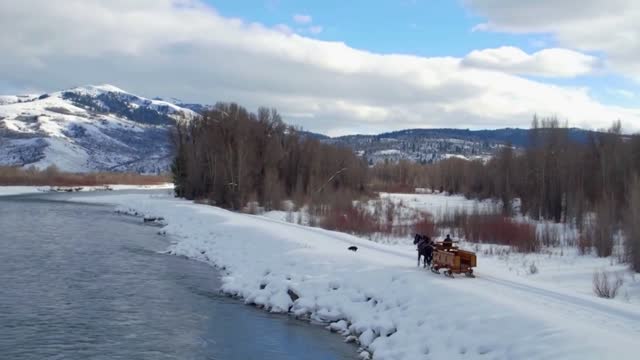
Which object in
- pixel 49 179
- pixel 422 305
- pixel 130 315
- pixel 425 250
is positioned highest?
pixel 49 179

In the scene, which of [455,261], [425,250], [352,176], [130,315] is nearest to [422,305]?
[455,261]

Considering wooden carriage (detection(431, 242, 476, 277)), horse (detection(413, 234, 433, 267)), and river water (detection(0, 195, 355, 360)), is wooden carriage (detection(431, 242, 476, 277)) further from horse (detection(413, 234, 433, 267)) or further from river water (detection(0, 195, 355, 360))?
river water (detection(0, 195, 355, 360))

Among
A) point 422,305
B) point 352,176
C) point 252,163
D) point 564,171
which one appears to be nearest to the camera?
point 422,305

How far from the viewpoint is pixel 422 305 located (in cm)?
1655

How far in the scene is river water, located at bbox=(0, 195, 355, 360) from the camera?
15.1 metres

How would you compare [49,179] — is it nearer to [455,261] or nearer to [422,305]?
[455,261]

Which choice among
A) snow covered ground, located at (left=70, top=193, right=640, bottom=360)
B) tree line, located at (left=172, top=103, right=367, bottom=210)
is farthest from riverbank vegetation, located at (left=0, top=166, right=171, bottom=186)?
snow covered ground, located at (left=70, top=193, right=640, bottom=360)

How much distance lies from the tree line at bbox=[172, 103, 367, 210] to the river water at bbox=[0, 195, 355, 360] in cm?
3058

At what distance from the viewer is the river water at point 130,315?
1511cm

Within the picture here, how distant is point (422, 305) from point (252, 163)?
48.8m

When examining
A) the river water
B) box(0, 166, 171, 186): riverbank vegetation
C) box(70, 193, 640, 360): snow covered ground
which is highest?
box(0, 166, 171, 186): riverbank vegetation

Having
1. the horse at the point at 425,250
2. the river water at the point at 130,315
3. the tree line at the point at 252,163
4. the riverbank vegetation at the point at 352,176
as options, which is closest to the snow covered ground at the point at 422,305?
the horse at the point at 425,250

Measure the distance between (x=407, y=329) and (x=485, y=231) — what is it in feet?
73.9

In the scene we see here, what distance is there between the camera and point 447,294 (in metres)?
16.7
